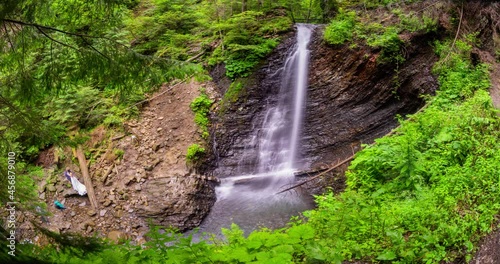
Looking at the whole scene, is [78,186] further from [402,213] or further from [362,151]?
[402,213]

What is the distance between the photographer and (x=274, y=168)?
33.7 feet

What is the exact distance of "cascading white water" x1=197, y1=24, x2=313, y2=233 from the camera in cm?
866

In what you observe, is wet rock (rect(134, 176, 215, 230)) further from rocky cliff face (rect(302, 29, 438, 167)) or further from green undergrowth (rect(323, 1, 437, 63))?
green undergrowth (rect(323, 1, 437, 63))

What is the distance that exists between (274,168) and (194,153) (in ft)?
7.89

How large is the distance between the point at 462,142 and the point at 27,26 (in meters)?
6.63

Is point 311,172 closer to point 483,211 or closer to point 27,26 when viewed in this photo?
point 483,211

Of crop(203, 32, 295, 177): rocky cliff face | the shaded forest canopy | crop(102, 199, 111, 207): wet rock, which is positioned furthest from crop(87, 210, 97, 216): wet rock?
crop(203, 32, 295, 177): rocky cliff face

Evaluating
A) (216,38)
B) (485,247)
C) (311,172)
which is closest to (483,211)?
(485,247)

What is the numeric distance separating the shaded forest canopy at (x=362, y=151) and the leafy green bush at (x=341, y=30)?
47cm

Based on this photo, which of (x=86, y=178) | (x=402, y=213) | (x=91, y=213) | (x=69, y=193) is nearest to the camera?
(x=402, y=213)

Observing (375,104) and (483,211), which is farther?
(375,104)

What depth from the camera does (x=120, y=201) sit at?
921cm

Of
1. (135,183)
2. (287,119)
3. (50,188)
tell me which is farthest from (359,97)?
(50,188)

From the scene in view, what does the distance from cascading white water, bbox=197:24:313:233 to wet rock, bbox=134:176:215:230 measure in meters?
0.32
